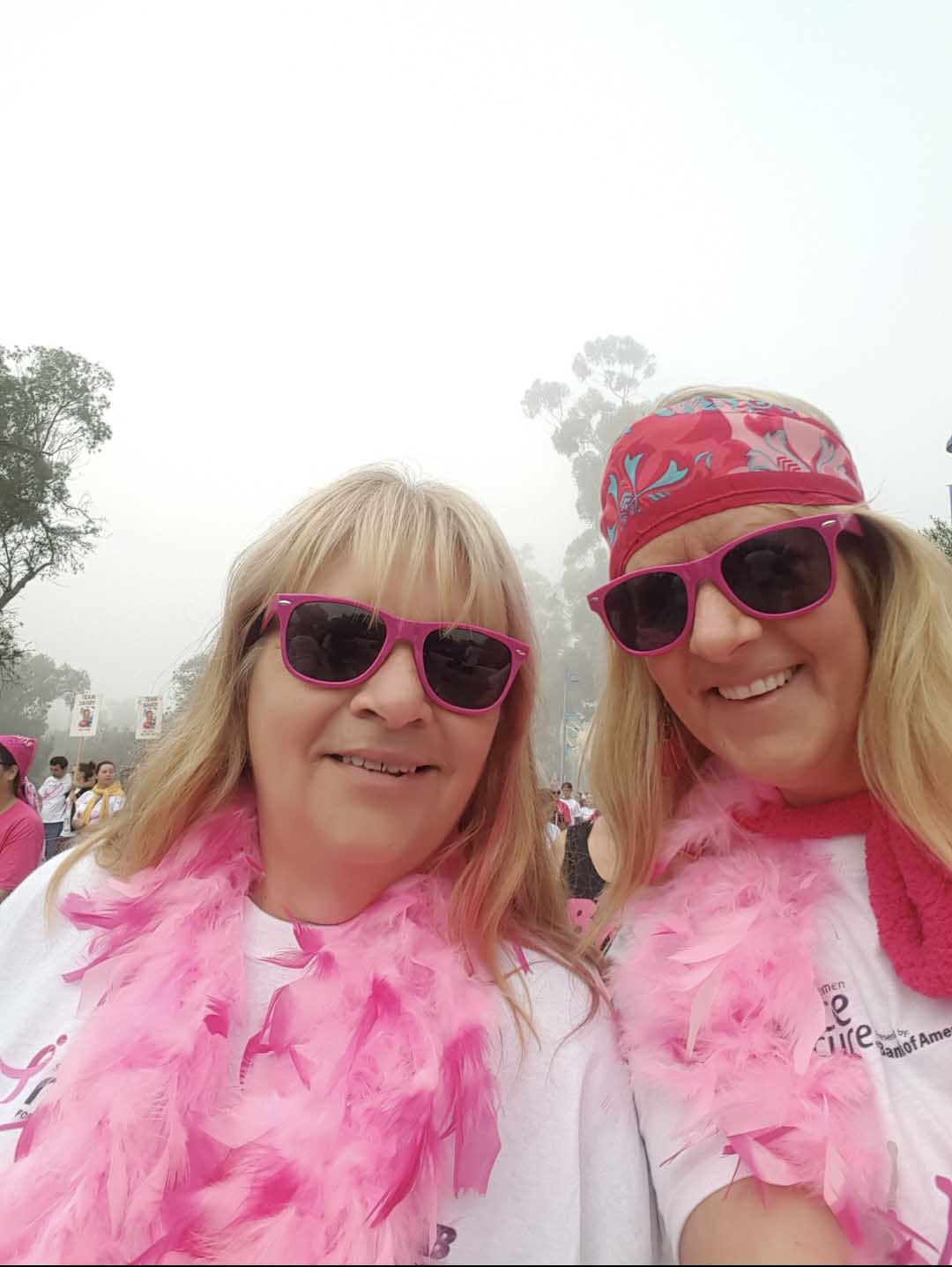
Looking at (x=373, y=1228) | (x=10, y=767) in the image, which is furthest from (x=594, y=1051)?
(x=10, y=767)

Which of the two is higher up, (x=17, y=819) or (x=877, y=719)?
(x=877, y=719)

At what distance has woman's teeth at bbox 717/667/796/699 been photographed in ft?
3.81

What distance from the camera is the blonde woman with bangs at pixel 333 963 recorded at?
84 cm

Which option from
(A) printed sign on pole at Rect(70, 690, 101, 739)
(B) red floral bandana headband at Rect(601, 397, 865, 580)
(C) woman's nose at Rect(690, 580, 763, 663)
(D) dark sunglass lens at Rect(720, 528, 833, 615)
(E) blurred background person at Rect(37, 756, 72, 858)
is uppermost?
(B) red floral bandana headband at Rect(601, 397, 865, 580)

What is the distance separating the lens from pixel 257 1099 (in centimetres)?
93

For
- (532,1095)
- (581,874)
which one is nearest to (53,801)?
(581,874)

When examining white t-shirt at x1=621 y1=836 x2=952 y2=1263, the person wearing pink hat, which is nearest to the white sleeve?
white t-shirt at x1=621 y1=836 x2=952 y2=1263

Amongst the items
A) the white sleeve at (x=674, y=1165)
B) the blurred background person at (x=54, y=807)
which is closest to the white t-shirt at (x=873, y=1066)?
the white sleeve at (x=674, y=1165)

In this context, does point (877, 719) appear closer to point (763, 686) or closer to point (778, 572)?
point (763, 686)

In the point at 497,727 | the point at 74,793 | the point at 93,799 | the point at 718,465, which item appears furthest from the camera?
the point at 74,793

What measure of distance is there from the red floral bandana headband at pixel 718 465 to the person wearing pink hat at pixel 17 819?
138 inches

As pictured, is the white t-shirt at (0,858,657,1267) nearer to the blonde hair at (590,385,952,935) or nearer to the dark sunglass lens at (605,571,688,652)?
the blonde hair at (590,385,952,935)

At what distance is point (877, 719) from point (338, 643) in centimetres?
87

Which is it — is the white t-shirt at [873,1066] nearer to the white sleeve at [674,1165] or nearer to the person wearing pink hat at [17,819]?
the white sleeve at [674,1165]
